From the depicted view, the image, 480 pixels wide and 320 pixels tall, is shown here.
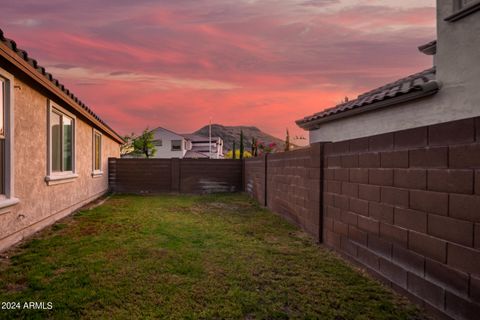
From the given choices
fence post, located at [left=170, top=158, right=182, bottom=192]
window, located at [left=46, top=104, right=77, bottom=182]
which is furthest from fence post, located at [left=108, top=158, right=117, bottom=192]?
window, located at [left=46, top=104, right=77, bottom=182]

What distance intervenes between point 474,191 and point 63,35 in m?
10.0

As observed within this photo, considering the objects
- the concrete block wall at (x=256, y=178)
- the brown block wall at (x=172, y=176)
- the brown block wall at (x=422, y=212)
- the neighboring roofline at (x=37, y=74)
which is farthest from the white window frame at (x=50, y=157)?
the brown block wall at (x=172, y=176)

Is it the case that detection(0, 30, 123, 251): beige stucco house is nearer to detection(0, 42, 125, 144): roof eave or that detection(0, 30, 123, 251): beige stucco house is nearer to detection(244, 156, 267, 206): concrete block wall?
detection(0, 42, 125, 144): roof eave

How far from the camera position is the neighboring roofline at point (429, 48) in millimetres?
7098

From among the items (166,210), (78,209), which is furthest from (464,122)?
(78,209)

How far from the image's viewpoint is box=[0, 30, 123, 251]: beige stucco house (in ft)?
15.8

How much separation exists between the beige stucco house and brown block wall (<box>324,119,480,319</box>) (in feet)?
16.5

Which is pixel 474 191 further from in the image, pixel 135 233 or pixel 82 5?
pixel 82 5

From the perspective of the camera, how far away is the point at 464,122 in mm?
2582

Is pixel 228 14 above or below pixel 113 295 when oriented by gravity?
above

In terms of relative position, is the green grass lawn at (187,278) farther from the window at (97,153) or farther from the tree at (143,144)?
the tree at (143,144)

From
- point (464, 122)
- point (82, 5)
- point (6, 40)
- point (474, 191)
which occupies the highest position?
point (82, 5)

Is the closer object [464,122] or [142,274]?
[464,122]

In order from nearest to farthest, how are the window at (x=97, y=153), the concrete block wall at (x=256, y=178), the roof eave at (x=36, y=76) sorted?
1. the roof eave at (x=36, y=76)
2. the concrete block wall at (x=256, y=178)
3. the window at (x=97, y=153)
